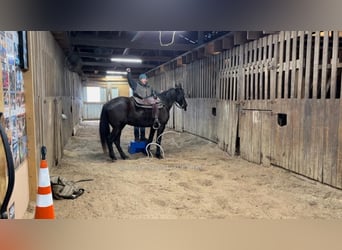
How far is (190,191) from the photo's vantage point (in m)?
3.38

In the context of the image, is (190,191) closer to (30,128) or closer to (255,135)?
(30,128)

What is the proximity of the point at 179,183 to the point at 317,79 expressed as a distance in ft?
7.43

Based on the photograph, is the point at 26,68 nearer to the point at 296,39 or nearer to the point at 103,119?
the point at 103,119

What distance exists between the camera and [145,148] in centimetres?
568

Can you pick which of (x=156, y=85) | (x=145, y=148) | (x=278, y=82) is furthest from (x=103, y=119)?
(x=156, y=85)

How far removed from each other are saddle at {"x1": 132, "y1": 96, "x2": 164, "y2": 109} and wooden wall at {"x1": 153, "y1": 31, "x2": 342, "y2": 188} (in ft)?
4.74

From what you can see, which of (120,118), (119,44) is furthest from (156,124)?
(119,44)

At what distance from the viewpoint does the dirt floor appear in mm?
2732

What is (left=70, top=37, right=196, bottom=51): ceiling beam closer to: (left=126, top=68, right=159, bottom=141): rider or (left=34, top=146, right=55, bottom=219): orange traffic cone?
(left=126, top=68, right=159, bottom=141): rider

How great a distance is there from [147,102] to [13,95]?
3.47m

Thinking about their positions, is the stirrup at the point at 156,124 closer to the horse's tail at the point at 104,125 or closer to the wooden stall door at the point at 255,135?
the horse's tail at the point at 104,125

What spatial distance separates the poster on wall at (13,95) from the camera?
1.92m

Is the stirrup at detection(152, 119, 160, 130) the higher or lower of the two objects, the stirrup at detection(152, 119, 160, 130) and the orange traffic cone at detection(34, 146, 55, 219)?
the higher

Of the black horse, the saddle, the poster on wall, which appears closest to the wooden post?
the poster on wall
